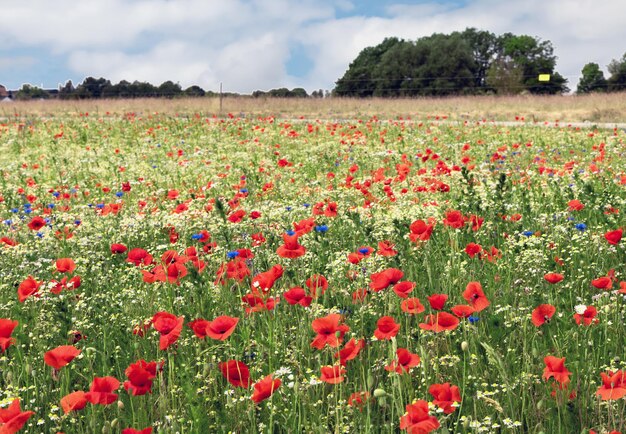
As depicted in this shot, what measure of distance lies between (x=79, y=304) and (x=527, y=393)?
206 centimetres

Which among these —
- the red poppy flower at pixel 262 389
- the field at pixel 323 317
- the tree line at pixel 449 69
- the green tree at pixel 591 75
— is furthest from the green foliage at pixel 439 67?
the red poppy flower at pixel 262 389

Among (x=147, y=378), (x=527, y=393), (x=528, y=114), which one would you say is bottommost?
(x=527, y=393)

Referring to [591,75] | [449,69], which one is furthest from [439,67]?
[591,75]

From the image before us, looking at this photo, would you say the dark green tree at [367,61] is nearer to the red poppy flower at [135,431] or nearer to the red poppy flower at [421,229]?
the red poppy flower at [421,229]

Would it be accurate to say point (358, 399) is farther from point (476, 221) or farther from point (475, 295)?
point (476, 221)

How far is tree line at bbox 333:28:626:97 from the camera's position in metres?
55.1

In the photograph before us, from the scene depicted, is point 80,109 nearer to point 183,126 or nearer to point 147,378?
point 183,126

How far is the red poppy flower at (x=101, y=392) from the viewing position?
5.64ft

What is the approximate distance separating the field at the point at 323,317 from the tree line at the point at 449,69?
46472 mm

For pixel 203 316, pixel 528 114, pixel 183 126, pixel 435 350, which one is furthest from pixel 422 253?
pixel 528 114

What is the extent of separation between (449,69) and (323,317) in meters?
62.2

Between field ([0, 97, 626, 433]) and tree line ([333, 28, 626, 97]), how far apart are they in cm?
4647

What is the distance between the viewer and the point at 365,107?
2431 cm

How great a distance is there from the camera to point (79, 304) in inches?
119
